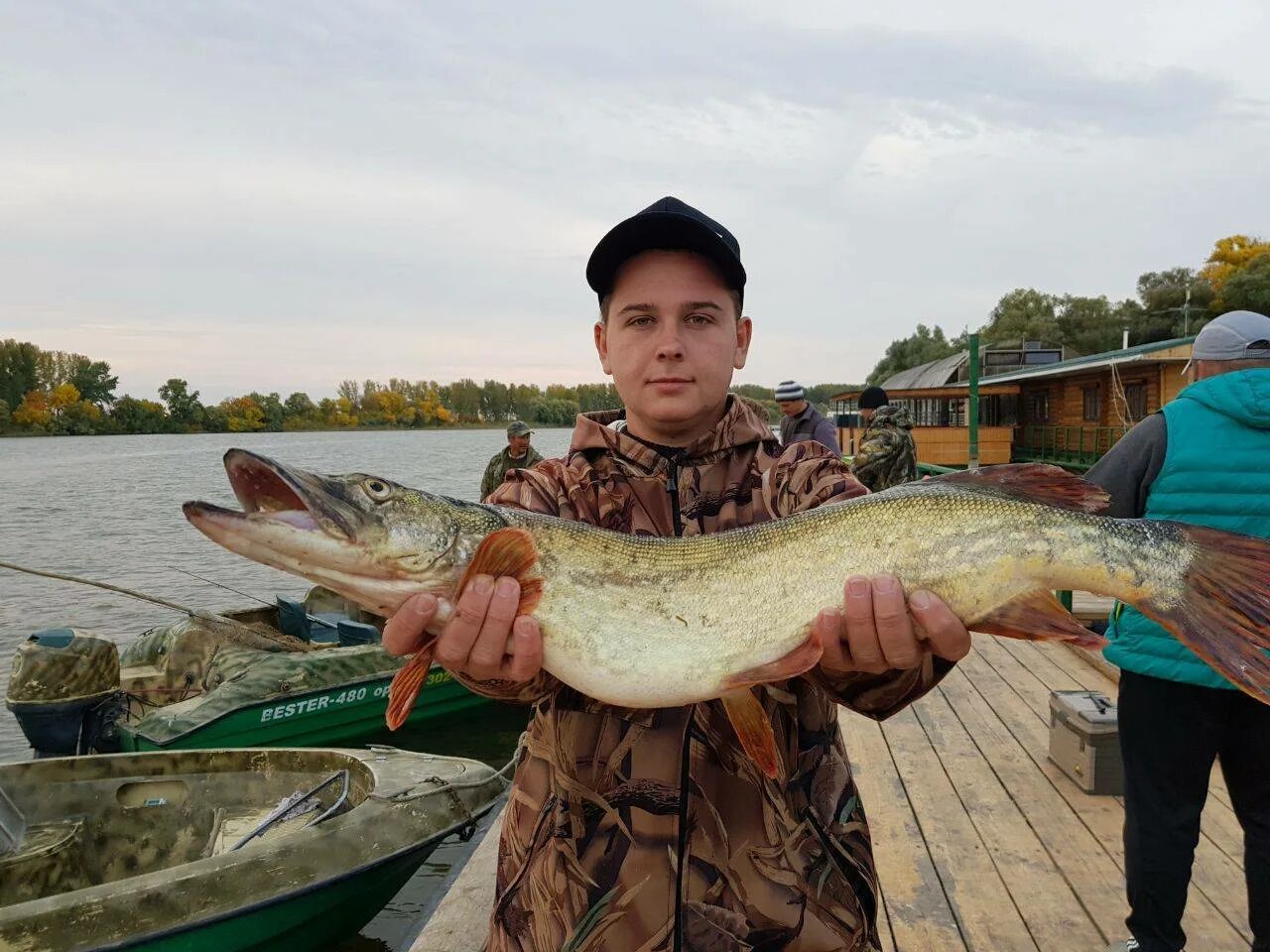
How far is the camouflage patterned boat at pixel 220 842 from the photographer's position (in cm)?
349

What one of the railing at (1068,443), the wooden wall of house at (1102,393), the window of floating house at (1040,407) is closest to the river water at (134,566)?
the wooden wall of house at (1102,393)

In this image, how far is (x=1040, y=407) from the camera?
2423 centimetres

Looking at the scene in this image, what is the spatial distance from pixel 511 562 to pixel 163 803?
4.25 metres

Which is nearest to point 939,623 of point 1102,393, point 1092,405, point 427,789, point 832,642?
point 832,642

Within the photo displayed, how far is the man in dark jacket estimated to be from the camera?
25.5ft

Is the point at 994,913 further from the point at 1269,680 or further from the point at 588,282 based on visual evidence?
the point at 588,282

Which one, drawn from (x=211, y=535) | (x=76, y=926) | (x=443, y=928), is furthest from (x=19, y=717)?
(x=211, y=535)

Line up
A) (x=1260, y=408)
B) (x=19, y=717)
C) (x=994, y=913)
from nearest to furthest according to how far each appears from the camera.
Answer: (x=1260, y=408) < (x=994, y=913) < (x=19, y=717)

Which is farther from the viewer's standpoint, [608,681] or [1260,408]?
[1260,408]

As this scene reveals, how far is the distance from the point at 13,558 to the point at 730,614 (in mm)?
23882

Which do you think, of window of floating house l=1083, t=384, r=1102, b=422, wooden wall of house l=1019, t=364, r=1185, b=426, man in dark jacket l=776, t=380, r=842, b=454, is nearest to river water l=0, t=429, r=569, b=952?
man in dark jacket l=776, t=380, r=842, b=454

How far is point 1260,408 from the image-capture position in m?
2.45

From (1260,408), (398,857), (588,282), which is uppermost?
(588,282)

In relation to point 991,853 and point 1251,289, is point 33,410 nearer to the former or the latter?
point 991,853
